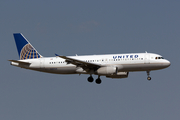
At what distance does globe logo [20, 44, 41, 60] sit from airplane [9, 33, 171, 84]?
13.7 inches

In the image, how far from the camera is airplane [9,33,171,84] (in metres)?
51.7

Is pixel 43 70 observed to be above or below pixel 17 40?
below

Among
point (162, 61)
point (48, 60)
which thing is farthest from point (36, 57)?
point (162, 61)

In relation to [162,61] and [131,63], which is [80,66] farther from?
[162,61]

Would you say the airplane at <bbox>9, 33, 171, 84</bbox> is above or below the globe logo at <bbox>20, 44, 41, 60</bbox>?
below

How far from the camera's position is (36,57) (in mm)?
57594

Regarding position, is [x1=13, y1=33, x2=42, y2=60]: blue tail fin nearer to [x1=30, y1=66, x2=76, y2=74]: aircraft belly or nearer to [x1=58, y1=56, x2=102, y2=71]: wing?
[x1=30, y1=66, x2=76, y2=74]: aircraft belly

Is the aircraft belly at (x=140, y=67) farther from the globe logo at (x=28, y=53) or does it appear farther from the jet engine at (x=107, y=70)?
the globe logo at (x=28, y=53)

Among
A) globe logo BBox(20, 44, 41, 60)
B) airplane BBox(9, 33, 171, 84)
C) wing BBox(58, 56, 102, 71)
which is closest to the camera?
wing BBox(58, 56, 102, 71)

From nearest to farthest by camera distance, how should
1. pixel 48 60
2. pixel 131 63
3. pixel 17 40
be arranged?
pixel 131 63 → pixel 48 60 → pixel 17 40

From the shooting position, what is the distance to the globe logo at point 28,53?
189ft

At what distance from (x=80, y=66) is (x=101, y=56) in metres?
3.93

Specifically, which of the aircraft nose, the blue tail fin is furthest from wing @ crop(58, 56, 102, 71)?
the aircraft nose

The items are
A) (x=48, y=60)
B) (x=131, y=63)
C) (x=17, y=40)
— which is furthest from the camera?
(x=17, y=40)
